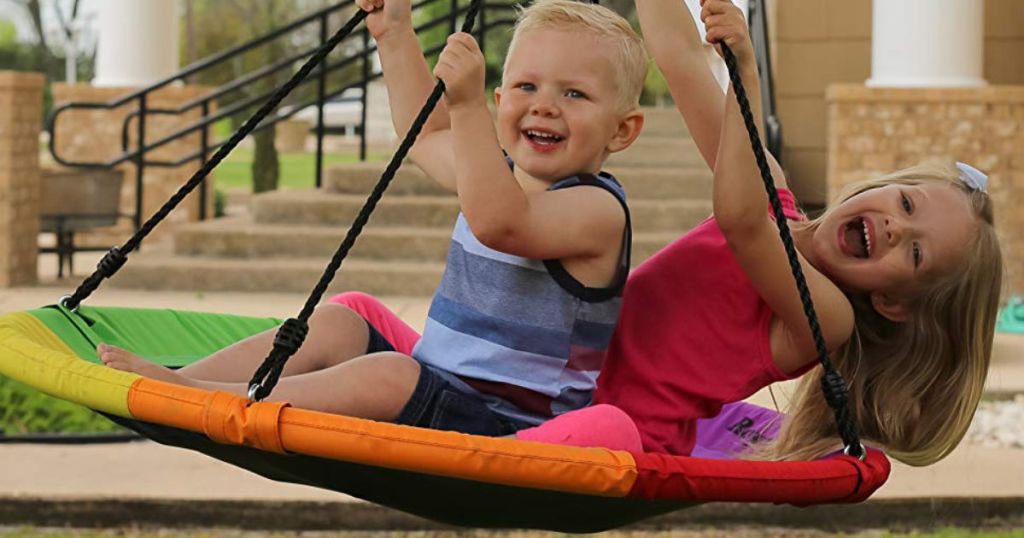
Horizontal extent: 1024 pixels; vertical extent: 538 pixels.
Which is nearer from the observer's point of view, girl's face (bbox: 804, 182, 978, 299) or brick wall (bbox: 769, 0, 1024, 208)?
girl's face (bbox: 804, 182, 978, 299)

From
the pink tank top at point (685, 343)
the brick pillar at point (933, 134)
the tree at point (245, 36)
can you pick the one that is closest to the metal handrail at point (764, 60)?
the brick pillar at point (933, 134)

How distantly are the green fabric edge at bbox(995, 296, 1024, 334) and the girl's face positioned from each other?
5843 mm

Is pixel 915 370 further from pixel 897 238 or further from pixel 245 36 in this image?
pixel 245 36

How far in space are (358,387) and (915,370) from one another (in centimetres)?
101

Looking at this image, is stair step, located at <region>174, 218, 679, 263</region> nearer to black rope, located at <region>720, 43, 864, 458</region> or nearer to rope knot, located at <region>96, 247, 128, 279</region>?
rope knot, located at <region>96, 247, 128, 279</region>

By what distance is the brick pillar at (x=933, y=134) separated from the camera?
925 cm

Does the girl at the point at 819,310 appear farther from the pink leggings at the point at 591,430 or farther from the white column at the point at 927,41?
the white column at the point at 927,41

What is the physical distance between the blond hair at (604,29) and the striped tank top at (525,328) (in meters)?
0.18

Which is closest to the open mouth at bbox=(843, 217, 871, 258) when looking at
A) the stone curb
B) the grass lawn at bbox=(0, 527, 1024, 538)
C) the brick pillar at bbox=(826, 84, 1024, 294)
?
the stone curb

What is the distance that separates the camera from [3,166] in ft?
32.4

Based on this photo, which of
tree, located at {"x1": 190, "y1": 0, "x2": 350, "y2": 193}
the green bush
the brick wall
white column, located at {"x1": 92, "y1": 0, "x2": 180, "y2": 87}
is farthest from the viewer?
tree, located at {"x1": 190, "y1": 0, "x2": 350, "y2": 193}

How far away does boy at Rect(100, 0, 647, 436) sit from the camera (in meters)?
2.60

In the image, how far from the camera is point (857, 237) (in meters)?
2.78

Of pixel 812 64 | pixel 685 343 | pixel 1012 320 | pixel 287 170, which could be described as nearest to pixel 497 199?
pixel 685 343
